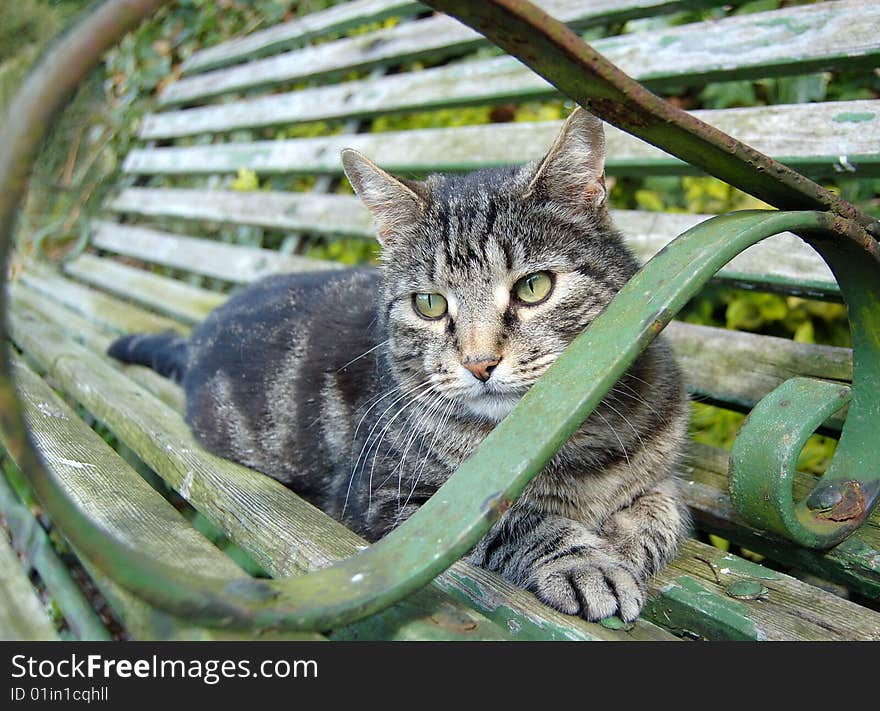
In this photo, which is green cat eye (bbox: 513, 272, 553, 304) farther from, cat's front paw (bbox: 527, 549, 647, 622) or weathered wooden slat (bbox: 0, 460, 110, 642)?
weathered wooden slat (bbox: 0, 460, 110, 642)

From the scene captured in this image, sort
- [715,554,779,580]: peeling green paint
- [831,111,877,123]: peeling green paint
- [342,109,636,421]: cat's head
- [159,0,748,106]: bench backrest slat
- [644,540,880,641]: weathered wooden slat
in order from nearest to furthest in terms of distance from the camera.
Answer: [644,540,880,641]: weathered wooden slat
[715,554,779,580]: peeling green paint
[342,109,636,421]: cat's head
[831,111,877,123]: peeling green paint
[159,0,748,106]: bench backrest slat

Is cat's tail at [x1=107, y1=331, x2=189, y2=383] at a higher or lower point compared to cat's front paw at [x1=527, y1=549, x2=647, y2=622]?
higher

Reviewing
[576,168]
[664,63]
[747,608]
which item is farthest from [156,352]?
[747,608]

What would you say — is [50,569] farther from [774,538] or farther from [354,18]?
[354,18]

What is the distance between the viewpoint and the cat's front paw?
114cm

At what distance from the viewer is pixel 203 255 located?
3.34 meters

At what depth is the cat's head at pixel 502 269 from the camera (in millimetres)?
→ 1384

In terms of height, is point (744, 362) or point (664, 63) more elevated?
point (664, 63)

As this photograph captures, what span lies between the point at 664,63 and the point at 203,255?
2107 mm

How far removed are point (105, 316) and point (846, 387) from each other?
277cm

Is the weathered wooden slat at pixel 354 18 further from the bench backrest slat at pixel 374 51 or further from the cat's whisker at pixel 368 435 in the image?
the cat's whisker at pixel 368 435

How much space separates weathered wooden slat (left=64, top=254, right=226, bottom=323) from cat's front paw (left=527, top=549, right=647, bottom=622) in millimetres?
2053

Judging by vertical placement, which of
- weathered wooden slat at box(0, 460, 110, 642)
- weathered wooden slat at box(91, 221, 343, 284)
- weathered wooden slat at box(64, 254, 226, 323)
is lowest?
weathered wooden slat at box(0, 460, 110, 642)

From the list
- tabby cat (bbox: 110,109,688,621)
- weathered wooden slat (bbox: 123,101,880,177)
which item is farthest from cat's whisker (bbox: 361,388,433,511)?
weathered wooden slat (bbox: 123,101,880,177)
